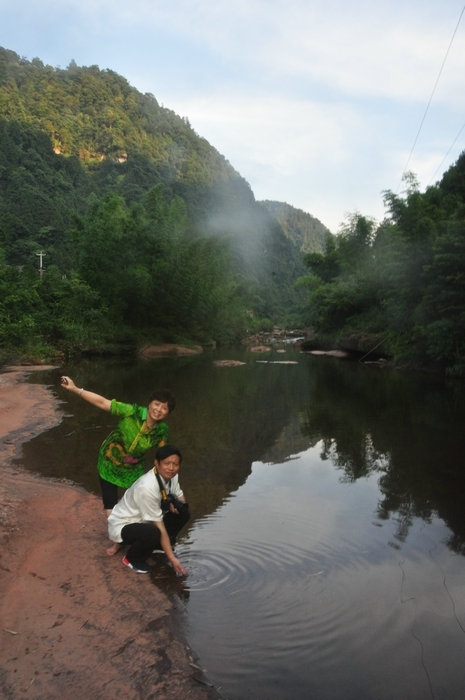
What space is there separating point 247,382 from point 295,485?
1122 centimetres

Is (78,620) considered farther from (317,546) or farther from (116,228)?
(116,228)

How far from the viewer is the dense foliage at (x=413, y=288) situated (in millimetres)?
17328

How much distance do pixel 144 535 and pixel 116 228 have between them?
31.7 m

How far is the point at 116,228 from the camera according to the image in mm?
33375

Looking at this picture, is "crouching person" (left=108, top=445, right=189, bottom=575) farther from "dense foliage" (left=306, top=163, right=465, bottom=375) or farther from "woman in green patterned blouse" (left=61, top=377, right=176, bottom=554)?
"dense foliage" (left=306, top=163, right=465, bottom=375)

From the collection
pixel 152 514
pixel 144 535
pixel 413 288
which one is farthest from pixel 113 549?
pixel 413 288

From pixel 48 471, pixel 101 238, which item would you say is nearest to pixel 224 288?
pixel 101 238

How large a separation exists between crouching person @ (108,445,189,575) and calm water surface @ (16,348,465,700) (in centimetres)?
24

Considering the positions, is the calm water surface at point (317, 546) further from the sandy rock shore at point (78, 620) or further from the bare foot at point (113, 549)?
the bare foot at point (113, 549)

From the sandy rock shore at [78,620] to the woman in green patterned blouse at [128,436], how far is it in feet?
1.38

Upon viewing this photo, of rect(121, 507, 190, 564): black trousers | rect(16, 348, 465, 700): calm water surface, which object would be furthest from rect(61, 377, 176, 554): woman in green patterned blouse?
rect(16, 348, 465, 700): calm water surface

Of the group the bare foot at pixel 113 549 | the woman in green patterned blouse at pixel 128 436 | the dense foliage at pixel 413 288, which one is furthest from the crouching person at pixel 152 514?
the dense foliage at pixel 413 288

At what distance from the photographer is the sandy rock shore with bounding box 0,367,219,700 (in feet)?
8.39

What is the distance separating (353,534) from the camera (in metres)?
4.88
